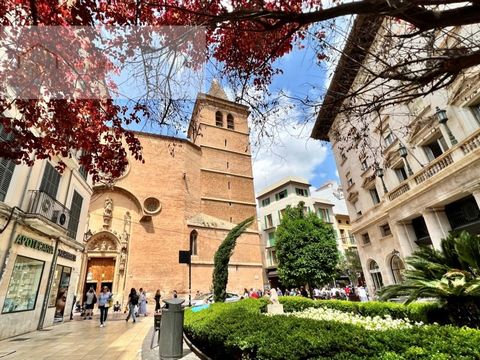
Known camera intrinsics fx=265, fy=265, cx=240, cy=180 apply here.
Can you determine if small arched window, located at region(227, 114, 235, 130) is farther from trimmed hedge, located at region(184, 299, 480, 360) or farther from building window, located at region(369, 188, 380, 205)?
trimmed hedge, located at region(184, 299, 480, 360)

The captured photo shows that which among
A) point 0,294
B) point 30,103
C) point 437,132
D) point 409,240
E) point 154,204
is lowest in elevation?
point 0,294

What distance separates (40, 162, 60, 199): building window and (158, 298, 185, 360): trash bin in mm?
8555

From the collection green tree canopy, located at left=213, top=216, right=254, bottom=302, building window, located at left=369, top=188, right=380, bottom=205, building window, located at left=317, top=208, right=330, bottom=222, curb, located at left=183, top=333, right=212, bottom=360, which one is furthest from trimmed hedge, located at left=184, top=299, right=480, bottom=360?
building window, located at left=317, top=208, right=330, bottom=222

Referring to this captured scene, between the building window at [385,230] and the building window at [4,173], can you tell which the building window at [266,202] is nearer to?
the building window at [385,230]

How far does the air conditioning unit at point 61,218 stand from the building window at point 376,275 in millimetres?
19115

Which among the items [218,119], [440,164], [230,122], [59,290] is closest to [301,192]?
[230,122]

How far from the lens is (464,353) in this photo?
2723 millimetres

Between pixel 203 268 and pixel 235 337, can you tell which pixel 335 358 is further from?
pixel 203 268

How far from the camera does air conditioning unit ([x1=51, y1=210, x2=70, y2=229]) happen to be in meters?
11.6

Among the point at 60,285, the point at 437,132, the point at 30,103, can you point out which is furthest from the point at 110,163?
the point at 437,132

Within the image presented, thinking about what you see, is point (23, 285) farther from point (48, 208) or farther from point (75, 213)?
point (75, 213)

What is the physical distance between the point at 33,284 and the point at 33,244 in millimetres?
1706

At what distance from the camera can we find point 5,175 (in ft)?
29.2

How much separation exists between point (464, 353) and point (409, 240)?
13.8 m
